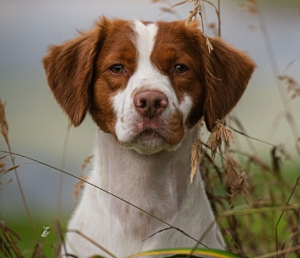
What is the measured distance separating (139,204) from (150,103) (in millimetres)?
725

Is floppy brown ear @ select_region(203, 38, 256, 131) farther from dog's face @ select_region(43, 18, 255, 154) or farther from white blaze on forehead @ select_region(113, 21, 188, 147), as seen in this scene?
white blaze on forehead @ select_region(113, 21, 188, 147)

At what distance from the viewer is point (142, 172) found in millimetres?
2809

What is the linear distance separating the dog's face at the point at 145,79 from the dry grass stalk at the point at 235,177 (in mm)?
416

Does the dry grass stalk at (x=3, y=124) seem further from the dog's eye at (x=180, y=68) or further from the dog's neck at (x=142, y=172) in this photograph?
the dog's eye at (x=180, y=68)

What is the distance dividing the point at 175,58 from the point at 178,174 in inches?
27.6

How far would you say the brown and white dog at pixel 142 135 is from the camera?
8.63ft

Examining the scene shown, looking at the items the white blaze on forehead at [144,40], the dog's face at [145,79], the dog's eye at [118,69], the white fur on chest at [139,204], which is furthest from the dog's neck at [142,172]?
the white blaze on forehead at [144,40]

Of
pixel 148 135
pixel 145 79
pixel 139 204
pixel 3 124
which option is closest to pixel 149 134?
pixel 148 135

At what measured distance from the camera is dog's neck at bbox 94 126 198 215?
2.78 m

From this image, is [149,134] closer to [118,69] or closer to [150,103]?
[150,103]

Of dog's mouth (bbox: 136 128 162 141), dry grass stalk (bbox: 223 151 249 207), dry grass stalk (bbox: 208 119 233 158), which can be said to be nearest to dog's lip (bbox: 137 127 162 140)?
dog's mouth (bbox: 136 128 162 141)

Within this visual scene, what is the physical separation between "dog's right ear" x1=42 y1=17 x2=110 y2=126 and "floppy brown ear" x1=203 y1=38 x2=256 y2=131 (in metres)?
0.73

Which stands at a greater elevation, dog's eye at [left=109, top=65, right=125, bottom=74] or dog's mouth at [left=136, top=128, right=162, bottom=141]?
dog's eye at [left=109, top=65, right=125, bottom=74]

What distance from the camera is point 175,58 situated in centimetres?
272
